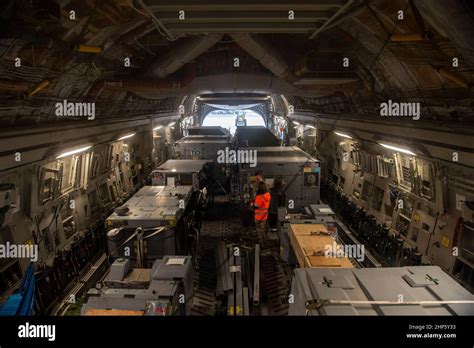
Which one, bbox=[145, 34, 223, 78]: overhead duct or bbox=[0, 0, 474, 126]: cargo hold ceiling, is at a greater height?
bbox=[145, 34, 223, 78]: overhead duct

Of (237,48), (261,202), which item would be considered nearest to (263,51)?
(261,202)

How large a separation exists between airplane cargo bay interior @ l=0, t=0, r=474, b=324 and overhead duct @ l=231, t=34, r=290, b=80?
0.05m

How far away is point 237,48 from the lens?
12.5 metres

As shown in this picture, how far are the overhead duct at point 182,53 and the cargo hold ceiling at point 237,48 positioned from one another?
0.03 meters

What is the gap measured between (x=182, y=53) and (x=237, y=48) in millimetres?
4015

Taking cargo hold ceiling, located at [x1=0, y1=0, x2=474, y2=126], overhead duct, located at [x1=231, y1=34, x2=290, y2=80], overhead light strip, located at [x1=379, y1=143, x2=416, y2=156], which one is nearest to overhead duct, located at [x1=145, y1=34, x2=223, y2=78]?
cargo hold ceiling, located at [x1=0, y1=0, x2=474, y2=126]

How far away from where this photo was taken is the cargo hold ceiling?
446 cm

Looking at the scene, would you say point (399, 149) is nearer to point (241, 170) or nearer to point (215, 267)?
point (241, 170)

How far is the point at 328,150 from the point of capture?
15.4 metres

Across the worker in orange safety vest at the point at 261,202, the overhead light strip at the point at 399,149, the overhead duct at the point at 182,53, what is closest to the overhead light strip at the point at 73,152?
the overhead duct at the point at 182,53

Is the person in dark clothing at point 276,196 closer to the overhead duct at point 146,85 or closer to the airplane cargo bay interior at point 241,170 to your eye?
the airplane cargo bay interior at point 241,170

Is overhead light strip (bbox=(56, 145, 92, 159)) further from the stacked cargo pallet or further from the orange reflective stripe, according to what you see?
the stacked cargo pallet

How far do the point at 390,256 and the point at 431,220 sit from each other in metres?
1.79
